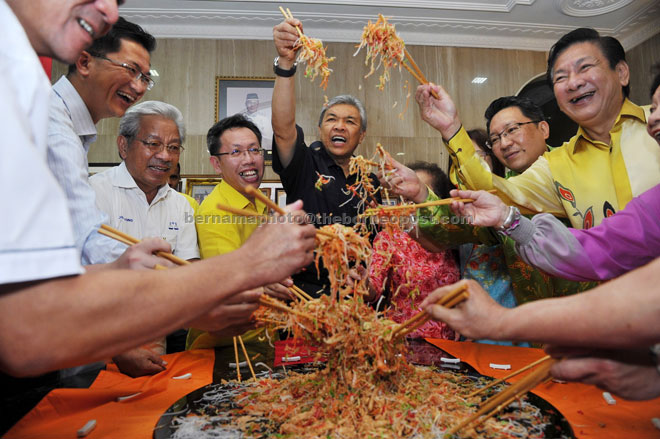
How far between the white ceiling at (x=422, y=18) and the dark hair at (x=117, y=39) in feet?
11.0

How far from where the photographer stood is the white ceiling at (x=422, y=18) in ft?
17.5

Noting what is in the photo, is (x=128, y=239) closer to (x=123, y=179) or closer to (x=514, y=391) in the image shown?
(x=514, y=391)

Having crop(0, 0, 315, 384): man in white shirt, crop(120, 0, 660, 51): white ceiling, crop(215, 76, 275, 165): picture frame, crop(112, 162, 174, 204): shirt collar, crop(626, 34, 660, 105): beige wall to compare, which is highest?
crop(120, 0, 660, 51): white ceiling

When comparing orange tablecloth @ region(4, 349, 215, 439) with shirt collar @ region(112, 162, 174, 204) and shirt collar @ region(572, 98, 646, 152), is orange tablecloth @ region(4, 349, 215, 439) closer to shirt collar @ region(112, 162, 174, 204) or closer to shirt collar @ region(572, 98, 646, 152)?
shirt collar @ region(112, 162, 174, 204)

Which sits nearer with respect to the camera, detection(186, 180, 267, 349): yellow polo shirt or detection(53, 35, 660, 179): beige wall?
detection(186, 180, 267, 349): yellow polo shirt

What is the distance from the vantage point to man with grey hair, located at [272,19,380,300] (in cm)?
235

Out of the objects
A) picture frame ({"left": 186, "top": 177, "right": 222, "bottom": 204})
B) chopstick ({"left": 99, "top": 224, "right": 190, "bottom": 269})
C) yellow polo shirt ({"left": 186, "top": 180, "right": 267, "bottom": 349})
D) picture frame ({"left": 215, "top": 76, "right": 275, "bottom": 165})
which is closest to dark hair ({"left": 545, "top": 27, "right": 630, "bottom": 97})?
yellow polo shirt ({"left": 186, "top": 180, "right": 267, "bottom": 349})

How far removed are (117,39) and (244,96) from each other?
A: 3591 mm

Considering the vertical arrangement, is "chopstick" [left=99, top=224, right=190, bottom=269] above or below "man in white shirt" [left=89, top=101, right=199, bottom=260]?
below

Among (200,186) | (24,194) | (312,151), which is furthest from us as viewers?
(200,186)

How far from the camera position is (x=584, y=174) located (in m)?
2.11

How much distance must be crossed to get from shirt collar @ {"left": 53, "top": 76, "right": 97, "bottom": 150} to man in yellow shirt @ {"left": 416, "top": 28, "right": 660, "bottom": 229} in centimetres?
173

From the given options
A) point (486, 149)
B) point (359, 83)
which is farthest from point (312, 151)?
point (359, 83)

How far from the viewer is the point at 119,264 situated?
1.32m
